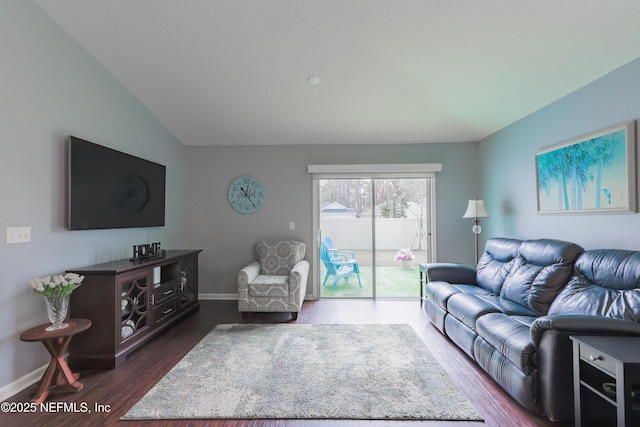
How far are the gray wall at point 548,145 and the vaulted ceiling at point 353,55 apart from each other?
0.13m

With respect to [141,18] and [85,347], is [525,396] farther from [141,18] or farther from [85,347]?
[141,18]

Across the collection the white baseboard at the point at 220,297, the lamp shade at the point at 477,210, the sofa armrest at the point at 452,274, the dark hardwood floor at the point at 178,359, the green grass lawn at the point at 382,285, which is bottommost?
the dark hardwood floor at the point at 178,359

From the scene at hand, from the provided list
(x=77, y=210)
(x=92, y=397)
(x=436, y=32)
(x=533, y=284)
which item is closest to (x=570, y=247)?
(x=533, y=284)

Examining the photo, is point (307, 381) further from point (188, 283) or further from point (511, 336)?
point (188, 283)

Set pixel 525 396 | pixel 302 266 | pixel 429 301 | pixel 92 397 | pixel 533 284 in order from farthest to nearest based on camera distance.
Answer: pixel 302 266 < pixel 429 301 < pixel 533 284 < pixel 92 397 < pixel 525 396

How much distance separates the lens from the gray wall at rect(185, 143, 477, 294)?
4.36m

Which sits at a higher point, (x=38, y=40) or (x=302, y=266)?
(x=38, y=40)

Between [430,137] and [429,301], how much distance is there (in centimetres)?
232

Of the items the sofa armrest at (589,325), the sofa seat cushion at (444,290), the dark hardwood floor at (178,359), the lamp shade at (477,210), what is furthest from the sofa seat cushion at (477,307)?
the lamp shade at (477,210)

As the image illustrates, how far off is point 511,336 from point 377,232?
8.42ft

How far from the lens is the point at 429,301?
133 inches

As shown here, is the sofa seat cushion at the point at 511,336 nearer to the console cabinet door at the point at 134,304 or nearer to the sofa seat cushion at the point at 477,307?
the sofa seat cushion at the point at 477,307

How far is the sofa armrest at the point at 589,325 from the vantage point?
1.63 m

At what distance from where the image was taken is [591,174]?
→ 2.47 m
